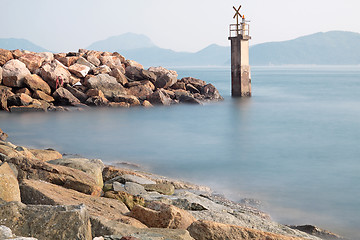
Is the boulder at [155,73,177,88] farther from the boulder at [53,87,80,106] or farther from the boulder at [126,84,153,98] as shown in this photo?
the boulder at [53,87,80,106]

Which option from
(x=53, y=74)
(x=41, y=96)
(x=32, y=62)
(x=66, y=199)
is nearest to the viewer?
(x=66, y=199)

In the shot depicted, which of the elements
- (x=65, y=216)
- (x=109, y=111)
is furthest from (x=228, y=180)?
(x=109, y=111)

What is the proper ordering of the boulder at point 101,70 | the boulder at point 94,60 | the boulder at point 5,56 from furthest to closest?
the boulder at point 94,60 → the boulder at point 101,70 → the boulder at point 5,56

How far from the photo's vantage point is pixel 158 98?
22656 millimetres

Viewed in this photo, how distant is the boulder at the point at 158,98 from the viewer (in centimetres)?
2267

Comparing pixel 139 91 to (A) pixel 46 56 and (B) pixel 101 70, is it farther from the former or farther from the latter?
(A) pixel 46 56

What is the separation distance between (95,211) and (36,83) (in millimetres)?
17167

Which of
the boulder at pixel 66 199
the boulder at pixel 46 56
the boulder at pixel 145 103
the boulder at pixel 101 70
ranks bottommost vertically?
the boulder at pixel 145 103

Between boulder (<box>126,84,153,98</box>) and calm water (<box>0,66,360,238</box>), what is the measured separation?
5.29 ft

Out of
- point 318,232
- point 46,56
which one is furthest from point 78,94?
point 318,232

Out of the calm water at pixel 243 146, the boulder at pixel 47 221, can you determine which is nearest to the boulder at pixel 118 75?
the calm water at pixel 243 146

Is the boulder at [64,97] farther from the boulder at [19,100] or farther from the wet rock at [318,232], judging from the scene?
the wet rock at [318,232]

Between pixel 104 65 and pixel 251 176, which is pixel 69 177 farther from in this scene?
pixel 104 65

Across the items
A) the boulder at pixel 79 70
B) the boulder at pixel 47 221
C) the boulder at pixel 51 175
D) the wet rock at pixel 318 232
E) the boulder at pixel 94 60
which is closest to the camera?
the boulder at pixel 47 221
